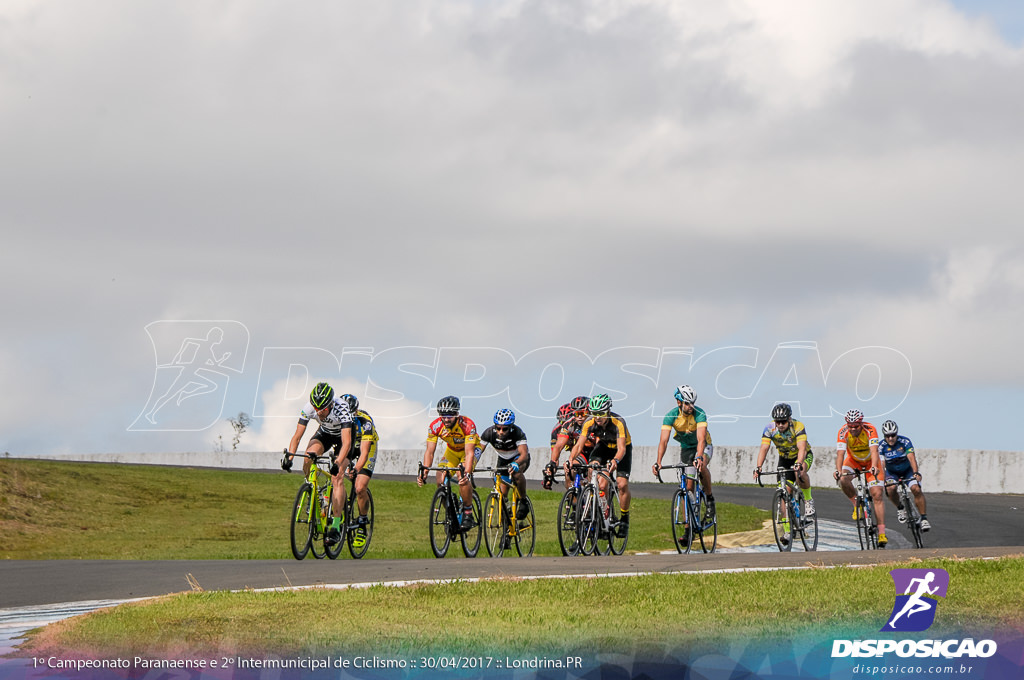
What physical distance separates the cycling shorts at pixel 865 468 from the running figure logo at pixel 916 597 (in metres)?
7.00

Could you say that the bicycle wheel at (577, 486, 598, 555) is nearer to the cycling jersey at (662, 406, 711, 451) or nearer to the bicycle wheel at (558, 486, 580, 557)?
the bicycle wheel at (558, 486, 580, 557)

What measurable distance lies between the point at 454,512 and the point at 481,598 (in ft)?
22.5

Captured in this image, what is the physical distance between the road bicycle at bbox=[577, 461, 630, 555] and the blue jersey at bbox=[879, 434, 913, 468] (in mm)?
5113

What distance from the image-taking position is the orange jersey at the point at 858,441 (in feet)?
61.3

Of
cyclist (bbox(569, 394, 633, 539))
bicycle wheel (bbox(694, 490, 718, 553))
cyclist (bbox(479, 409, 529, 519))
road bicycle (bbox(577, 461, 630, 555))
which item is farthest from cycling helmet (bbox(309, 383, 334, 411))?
bicycle wheel (bbox(694, 490, 718, 553))

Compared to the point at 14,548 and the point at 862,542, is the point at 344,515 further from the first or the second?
the point at 14,548

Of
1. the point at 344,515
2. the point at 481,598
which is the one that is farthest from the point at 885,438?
the point at 481,598

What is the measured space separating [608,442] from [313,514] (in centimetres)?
411

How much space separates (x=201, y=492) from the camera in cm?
3578

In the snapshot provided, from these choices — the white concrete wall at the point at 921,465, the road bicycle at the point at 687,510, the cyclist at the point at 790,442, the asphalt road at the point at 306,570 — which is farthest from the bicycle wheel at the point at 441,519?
the white concrete wall at the point at 921,465

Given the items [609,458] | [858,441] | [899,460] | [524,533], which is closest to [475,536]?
[524,533]

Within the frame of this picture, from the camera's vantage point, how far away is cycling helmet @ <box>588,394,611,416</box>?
16.7 m

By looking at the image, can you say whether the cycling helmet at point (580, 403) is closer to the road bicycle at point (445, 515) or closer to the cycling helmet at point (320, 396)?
the road bicycle at point (445, 515)

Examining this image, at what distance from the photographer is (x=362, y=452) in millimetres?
16266
